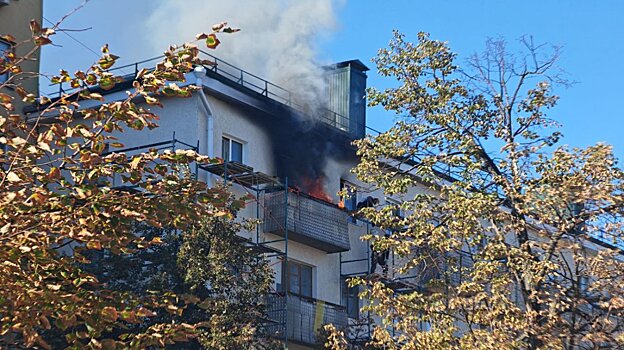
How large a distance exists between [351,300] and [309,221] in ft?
14.2

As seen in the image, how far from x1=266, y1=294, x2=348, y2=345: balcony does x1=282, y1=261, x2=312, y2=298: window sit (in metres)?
0.66

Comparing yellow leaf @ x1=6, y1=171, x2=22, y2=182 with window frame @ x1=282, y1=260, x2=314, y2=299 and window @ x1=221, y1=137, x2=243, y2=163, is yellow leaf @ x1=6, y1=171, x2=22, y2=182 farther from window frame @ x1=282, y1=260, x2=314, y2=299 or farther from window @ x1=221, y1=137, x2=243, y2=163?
window frame @ x1=282, y1=260, x2=314, y2=299

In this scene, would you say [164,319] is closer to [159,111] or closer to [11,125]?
[159,111]

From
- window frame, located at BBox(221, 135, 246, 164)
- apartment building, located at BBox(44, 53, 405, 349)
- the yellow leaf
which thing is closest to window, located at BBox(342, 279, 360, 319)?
apartment building, located at BBox(44, 53, 405, 349)

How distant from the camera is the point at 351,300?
3247 centimetres

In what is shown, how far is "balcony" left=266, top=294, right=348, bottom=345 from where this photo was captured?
2700 centimetres

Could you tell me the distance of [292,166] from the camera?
30.7 meters

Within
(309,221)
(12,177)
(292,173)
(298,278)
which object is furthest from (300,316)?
(12,177)

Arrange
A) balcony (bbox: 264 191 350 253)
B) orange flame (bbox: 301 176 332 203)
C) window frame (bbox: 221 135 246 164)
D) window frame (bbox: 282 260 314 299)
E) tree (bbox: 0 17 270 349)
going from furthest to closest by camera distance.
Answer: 1. orange flame (bbox: 301 176 332 203)
2. window frame (bbox: 282 260 314 299)
3. window frame (bbox: 221 135 246 164)
4. balcony (bbox: 264 191 350 253)
5. tree (bbox: 0 17 270 349)

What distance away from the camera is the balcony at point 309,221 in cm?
2806

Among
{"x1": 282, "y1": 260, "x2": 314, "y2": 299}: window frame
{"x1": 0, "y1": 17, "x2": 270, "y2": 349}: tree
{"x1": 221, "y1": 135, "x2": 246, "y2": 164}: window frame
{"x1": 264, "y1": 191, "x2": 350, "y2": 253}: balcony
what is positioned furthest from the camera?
{"x1": 282, "y1": 260, "x2": 314, "y2": 299}: window frame

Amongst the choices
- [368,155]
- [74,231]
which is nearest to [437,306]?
[368,155]

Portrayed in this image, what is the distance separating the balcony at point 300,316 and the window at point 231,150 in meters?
3.64

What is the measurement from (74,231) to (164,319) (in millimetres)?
13093
